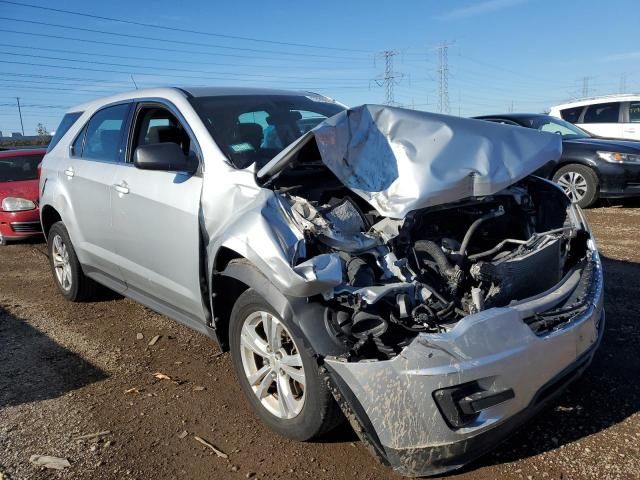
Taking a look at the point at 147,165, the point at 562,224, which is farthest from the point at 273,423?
the point at 562,224

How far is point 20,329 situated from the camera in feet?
16.1

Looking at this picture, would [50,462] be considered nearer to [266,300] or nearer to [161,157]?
[266,300]

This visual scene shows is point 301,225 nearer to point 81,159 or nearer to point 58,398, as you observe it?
point 58,398

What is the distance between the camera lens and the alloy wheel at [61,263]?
5345 mm

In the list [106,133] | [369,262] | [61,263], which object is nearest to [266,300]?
[369,262]

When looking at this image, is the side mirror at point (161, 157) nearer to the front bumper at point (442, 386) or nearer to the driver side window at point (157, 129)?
the driver side window at point (157, 129)

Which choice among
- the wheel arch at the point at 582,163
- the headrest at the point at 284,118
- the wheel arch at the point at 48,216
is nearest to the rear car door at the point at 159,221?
the headrest at the point at 284,118

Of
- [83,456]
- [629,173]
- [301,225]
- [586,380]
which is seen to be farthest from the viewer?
[629,173]

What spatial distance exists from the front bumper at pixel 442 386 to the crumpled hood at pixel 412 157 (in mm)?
719

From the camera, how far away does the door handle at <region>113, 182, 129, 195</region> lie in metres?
4.02

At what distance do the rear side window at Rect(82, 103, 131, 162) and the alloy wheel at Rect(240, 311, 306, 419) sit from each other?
2090 mm

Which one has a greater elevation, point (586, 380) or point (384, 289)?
point (384, 289)

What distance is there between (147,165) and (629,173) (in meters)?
8.02

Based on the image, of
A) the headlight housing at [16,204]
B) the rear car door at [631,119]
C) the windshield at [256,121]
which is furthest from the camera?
the rear car door at [631,119]
